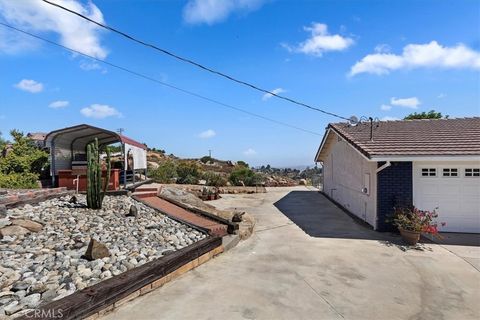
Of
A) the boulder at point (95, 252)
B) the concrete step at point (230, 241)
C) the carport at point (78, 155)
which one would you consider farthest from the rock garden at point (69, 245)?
the carport at point (78, 155)

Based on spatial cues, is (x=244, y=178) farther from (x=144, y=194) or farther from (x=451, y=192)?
(x=451, y=192)

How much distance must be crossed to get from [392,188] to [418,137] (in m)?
2.69

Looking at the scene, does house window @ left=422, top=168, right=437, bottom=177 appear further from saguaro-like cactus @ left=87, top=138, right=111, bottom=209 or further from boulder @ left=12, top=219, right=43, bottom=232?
boulder @ left=12, top=219, right=43, bottom=232

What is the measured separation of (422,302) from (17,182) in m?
13.1

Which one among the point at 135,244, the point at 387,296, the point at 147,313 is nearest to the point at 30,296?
the point at 147,313

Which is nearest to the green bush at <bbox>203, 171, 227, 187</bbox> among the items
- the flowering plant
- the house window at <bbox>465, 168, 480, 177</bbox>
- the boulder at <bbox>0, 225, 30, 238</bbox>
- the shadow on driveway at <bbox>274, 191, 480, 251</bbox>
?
the shadow on driveway at <bbox>274, 191, 480, 251</bbox>

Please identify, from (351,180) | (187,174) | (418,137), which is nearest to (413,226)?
(418,137)

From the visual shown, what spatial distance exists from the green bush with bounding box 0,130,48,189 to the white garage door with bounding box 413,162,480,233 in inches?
526

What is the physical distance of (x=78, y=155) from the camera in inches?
587

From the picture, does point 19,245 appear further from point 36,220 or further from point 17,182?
point 17,182

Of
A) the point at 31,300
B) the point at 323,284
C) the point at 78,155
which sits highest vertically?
the point at 78,155

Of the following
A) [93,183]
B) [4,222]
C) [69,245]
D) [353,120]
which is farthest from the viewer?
[353,120]

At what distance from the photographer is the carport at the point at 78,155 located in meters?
11.5

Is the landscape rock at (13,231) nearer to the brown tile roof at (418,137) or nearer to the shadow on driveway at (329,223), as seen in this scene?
the shadow on driveway at (329,223)
